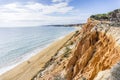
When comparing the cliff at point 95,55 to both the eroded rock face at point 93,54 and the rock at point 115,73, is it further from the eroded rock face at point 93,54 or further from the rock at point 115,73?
the rock at point 115,73

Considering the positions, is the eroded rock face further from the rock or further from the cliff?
the rock

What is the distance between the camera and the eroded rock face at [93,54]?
17953mm

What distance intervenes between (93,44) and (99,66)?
846 cm

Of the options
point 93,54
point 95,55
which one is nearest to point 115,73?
point 95,55

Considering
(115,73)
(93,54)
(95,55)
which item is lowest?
(93,54)

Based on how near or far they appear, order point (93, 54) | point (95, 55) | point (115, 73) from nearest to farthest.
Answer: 1. point (115, 73)
2. point (95, 55)
3. point (93, 54)

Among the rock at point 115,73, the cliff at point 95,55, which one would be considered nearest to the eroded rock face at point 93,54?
the cliff at point 95,55

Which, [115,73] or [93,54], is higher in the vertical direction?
[115,73]

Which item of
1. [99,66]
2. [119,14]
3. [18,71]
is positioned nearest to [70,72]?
[99,66]

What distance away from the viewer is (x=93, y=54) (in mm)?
23406

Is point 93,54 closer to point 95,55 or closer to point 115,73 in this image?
point 95,55

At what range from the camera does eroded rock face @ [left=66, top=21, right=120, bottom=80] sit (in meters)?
18.0

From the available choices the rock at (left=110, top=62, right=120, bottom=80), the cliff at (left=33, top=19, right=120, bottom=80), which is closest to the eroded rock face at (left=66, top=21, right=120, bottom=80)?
the cliff at (left=33, top=19, right=120, bottom=80)

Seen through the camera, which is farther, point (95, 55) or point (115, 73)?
point (95, 55)
